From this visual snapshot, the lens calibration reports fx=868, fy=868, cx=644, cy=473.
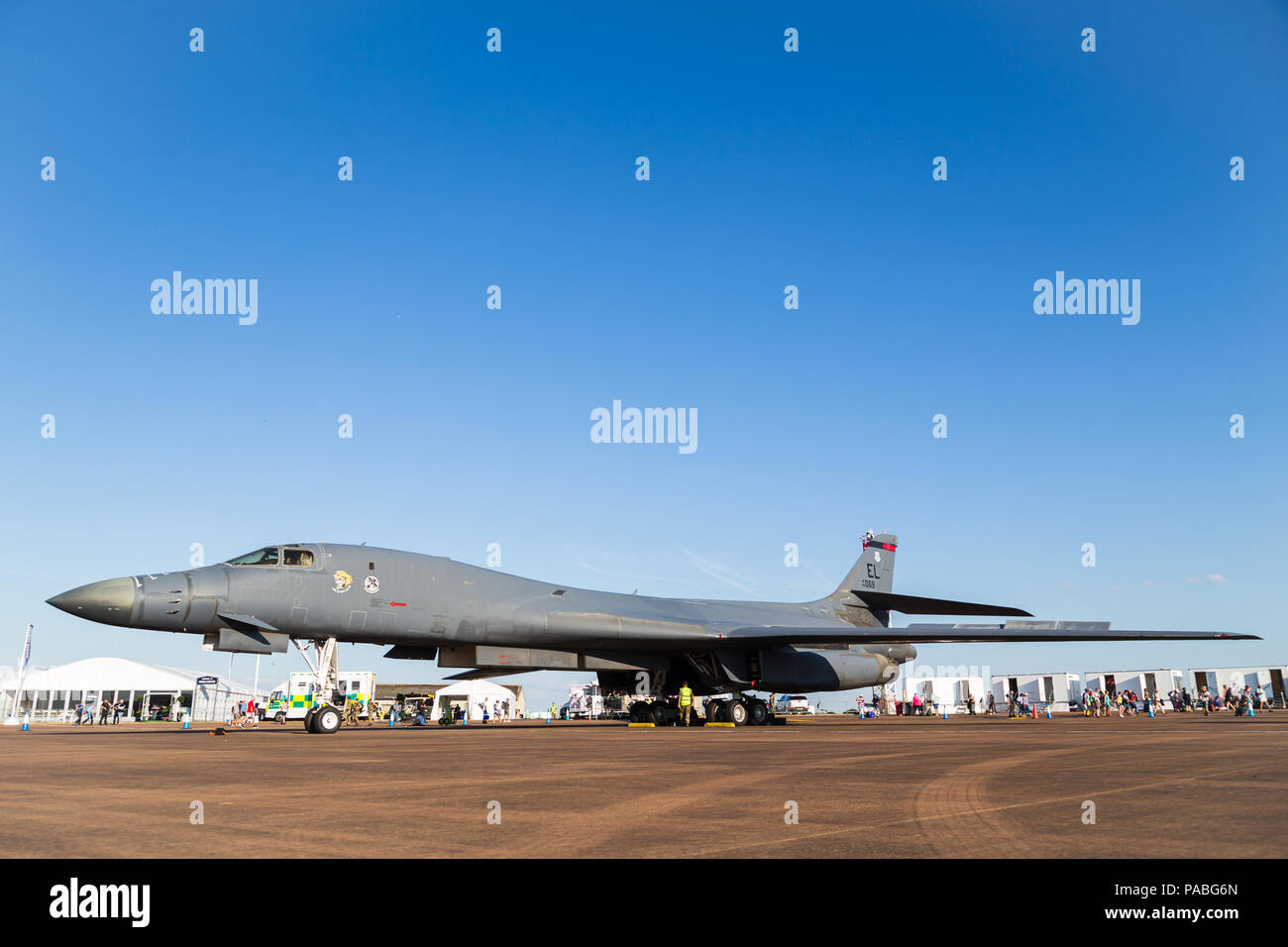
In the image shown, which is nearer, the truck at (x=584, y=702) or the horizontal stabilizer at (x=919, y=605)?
the horizontal stabilizer at (x=919, y=605)

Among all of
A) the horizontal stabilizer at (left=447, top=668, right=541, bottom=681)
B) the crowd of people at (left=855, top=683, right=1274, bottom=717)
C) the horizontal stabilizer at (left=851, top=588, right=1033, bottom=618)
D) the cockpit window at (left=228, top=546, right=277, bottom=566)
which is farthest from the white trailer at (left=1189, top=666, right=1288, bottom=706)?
the cockpit window at (left=228, top=546, right=277, bottom=566)

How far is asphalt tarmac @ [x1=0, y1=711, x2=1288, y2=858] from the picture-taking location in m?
4.03

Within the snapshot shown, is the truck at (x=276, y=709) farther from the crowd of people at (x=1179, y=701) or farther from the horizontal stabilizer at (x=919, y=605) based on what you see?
the crowd of people at (x=1179, y=701)

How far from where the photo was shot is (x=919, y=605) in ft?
95.2

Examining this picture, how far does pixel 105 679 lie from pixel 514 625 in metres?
37.0

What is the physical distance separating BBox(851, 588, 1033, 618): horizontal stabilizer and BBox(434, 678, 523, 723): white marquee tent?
2603 cm

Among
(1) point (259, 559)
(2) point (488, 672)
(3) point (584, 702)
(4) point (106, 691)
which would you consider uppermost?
(1) point (259, 559)

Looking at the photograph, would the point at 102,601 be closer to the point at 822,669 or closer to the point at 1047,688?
the point at 822,669

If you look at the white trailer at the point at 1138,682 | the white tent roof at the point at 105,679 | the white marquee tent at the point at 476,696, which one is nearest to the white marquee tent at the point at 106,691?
the white tent roof at the point at 105,679

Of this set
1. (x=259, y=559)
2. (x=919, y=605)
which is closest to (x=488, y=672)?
(x=259, y=559)

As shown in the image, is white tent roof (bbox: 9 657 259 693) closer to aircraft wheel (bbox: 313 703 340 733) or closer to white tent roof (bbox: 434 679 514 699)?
white tent roof (bbox: 434 679 514 699)

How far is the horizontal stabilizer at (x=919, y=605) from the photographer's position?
86.1 ft
